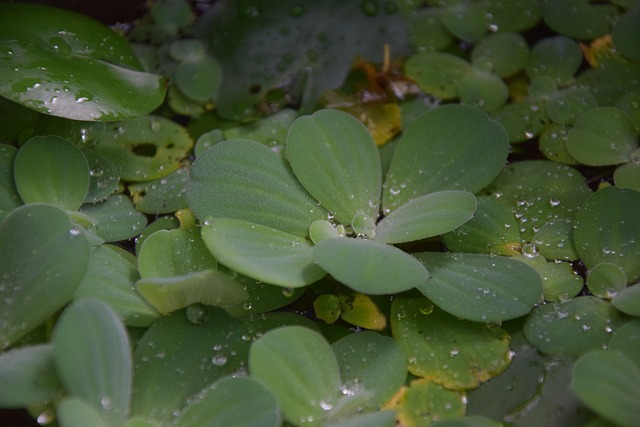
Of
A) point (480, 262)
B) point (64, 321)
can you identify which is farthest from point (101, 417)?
point (480, 262)

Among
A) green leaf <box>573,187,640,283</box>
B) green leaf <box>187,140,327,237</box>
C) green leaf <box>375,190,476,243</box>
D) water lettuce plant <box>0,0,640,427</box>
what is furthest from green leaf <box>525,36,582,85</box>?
green leaf <box>187,140,327,237</box>

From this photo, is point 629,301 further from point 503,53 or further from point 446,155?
point 503,53

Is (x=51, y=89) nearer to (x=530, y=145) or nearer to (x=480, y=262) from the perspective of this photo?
(x=480, y=262)

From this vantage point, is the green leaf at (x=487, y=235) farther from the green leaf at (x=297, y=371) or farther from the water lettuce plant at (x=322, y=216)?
the green leaf at (x=297, y=371)

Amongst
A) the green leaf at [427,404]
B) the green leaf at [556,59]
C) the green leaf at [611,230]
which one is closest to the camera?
the green leaf at [427,404]

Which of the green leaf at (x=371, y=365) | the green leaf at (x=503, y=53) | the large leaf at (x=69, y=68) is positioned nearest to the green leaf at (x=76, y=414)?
the green leaf at (x=371, y=365)

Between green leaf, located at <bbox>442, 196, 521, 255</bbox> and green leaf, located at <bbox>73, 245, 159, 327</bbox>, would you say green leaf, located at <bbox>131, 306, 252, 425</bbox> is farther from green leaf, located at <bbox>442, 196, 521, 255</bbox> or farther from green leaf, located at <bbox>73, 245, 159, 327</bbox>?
green leaf, located at <bbox>442, 196, 521, 255</bbox>
